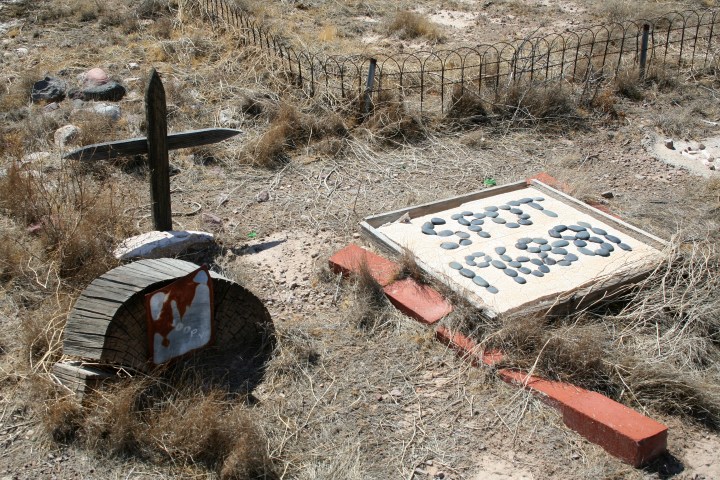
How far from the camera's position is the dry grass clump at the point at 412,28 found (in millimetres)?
10586

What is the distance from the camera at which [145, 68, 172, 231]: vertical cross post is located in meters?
5.02

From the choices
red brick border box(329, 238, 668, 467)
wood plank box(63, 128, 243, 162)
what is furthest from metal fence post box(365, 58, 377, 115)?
red brick border box(329, 238, 668, 467)

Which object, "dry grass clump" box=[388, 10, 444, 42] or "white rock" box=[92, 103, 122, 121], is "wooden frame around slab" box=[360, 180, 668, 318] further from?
"dry grass clump" box=[388, 10, 444, 42]

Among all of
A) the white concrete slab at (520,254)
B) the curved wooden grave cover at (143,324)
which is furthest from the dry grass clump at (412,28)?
the curved wooden grave cover at (143,324)

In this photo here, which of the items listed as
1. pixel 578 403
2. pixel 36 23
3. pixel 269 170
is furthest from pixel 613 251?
pixel 36 23

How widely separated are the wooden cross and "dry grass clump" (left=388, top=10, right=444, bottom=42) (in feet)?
18.9

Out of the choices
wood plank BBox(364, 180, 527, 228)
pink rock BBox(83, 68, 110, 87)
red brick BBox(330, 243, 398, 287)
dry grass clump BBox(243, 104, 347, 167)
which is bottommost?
red brick BBox(330, 243, 398, 287)

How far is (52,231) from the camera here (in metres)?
5.00

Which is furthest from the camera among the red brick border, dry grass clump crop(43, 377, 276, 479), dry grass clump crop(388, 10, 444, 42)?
dry grass clump crop(388, 10, 444, 42)

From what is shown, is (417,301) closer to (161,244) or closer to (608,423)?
(608,423)

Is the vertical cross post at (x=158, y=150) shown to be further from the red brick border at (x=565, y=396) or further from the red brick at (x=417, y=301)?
the red brick at (x=417, y=301)

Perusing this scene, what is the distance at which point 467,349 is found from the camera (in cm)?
430

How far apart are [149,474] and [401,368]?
1.51 metres

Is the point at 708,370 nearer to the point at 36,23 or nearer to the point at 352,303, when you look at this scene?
the point at 352,303
